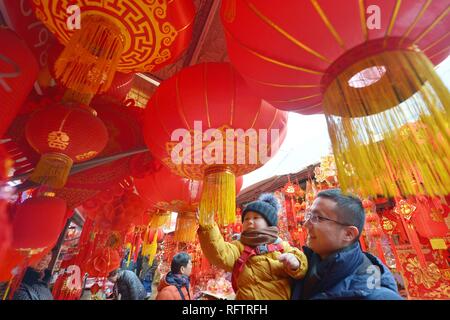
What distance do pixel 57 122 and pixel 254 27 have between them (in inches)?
42.9

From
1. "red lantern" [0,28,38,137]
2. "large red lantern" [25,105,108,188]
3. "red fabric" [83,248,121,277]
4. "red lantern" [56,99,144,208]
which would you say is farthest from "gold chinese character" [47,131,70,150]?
"red fabric" [83,248,121,277]

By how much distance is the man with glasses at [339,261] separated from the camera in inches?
32.4

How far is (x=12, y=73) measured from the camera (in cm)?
100

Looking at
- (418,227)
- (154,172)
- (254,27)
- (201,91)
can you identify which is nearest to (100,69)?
(201,91)

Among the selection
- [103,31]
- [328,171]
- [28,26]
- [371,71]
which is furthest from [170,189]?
Answer: [328,171]

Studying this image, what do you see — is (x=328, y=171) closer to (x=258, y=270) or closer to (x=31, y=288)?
(x=258, y=270)

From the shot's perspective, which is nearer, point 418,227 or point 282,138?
point 282,138

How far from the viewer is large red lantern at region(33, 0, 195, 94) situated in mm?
1136

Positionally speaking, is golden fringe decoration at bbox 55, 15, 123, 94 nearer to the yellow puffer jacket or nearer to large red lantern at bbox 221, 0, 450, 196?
large red lantern at bbox 221, 0, 450, 196

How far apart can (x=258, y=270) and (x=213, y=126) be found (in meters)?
0.75

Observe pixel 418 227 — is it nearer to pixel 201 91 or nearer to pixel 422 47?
pixel 422 47

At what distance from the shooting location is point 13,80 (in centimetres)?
101
